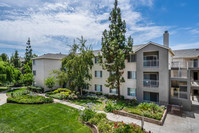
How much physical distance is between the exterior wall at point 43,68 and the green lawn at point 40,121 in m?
11.1

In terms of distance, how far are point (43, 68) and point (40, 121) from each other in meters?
15.2

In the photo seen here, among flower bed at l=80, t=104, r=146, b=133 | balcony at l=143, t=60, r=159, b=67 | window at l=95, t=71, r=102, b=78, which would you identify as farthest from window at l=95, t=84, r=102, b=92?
flower bed at l=80, t=104, r=146, b=133

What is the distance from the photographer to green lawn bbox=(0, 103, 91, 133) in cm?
813

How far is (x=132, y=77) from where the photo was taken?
16.5m

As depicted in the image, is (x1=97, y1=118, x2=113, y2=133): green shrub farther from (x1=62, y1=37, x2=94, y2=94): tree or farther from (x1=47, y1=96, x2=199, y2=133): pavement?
(x1=62, y1=37, x2=94, y2=94): tree

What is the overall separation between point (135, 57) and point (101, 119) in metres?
10.6

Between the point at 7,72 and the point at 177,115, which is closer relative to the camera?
the point at 177,115

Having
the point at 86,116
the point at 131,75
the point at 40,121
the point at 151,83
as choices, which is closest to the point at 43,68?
the point at 40,121

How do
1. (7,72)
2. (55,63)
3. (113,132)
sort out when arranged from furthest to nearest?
(55,63)
(7,72)
(113,132)

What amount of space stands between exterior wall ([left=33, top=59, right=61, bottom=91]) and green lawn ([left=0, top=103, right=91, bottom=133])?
1106cm

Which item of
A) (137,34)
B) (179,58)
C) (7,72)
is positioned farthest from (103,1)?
(7,72)

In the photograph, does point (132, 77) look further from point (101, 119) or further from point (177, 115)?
point (101, 119)

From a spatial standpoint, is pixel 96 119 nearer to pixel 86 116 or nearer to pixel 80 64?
pixel 86 116

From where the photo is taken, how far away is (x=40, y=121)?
9.45 meters
